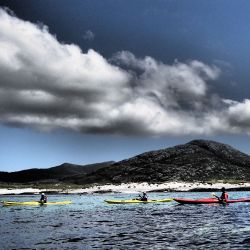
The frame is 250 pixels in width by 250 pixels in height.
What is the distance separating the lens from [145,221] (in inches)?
1778

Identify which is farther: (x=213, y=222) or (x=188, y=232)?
(x=213, y=222)

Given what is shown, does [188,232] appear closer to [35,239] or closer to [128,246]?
[128,246]

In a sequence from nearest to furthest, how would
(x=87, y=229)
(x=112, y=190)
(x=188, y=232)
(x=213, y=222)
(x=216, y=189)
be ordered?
1. (x=188, y=232)
2. (x=87, y=229)
3. (x=213, y=222)
4. (x=216, y=189)
5. (x=112, y=190)

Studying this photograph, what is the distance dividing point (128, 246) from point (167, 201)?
52.3 meters

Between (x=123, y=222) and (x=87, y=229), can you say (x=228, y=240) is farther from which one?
(x=123, y=222)

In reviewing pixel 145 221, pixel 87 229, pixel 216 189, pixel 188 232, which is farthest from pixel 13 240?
pixel 216 189

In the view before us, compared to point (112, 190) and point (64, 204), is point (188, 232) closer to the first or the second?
point (64, 204)

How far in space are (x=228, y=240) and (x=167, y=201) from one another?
4969cm

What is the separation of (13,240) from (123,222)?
615 inches

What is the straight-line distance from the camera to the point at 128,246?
28359 mm

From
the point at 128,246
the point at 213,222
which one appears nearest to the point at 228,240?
the point at 128,246

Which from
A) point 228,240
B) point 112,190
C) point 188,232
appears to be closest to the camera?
point 228,240

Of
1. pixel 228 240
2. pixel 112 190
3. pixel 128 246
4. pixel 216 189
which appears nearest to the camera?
pixel 128 246

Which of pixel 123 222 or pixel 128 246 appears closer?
pixel 128 246
